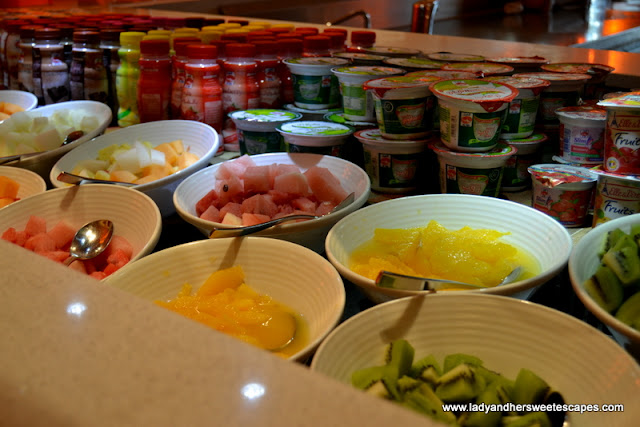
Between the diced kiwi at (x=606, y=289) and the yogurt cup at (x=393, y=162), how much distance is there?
0.63 metres

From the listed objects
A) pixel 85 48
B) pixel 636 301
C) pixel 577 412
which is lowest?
pixel 577 412

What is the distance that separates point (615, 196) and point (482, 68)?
65 centimetres

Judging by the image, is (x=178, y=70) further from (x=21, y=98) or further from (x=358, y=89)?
(x=21, y=98)

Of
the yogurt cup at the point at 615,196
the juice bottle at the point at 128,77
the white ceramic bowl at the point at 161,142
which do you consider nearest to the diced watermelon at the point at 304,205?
the white ceramic bowl at the point at 161,142

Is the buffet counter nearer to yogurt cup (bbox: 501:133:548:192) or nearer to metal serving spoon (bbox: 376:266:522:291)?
metal serving spoon (bbox: 376:266:522:291)

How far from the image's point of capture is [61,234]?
4.60 ft

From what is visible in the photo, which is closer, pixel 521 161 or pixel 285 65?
pixel 521 161

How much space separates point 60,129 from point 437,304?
1619mm

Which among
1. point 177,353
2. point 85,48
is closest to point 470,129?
point 177,353

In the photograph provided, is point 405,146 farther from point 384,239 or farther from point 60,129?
point 60,129

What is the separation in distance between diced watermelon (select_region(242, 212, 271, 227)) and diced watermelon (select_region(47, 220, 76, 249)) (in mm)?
442

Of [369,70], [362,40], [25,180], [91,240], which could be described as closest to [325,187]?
[369,70]

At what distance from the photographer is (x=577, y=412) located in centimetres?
80

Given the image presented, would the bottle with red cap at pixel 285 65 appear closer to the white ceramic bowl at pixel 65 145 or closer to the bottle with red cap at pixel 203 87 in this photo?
the bottle with red cap at pixel 203 87
